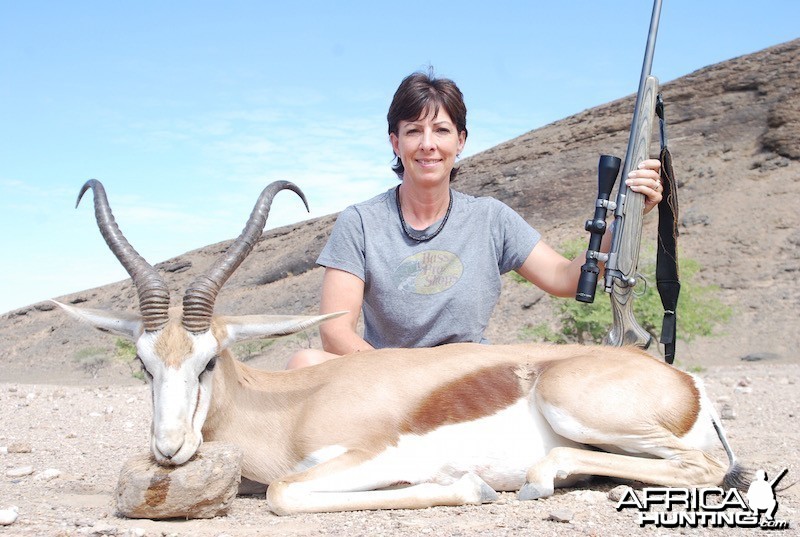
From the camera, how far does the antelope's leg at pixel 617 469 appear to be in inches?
165

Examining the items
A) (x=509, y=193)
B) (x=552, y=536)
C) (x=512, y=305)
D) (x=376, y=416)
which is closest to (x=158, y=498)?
(x=376, y=416)

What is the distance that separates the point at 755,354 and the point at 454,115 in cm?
1783

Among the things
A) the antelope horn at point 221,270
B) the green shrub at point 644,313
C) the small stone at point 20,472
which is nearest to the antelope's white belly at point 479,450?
the antelope horn at point 221,270

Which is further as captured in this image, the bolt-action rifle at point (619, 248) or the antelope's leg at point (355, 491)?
the bolt-action rifle at point (619, 248)

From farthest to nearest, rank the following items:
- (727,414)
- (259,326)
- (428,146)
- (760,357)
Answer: (760,357)
(727,414)
(428,146)
(259,326)

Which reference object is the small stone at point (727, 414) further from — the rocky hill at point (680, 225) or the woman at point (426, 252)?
the rocky hill at point (680, 225)

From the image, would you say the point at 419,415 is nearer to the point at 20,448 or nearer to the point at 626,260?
the point at 626,260

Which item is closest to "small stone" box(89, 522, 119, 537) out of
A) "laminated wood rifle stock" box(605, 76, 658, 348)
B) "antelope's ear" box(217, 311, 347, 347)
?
"antelope's ear" box(217, 311, 347, 347)

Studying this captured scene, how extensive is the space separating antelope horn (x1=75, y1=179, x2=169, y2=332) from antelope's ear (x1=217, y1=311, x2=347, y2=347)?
35 cm

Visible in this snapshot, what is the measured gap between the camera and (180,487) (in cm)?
385

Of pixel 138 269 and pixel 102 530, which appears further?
pixel 138 269

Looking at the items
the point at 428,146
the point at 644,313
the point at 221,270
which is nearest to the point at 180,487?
the point at 221,270

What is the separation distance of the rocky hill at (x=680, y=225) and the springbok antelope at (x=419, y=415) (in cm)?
1779

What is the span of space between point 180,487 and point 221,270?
119 centimetres
